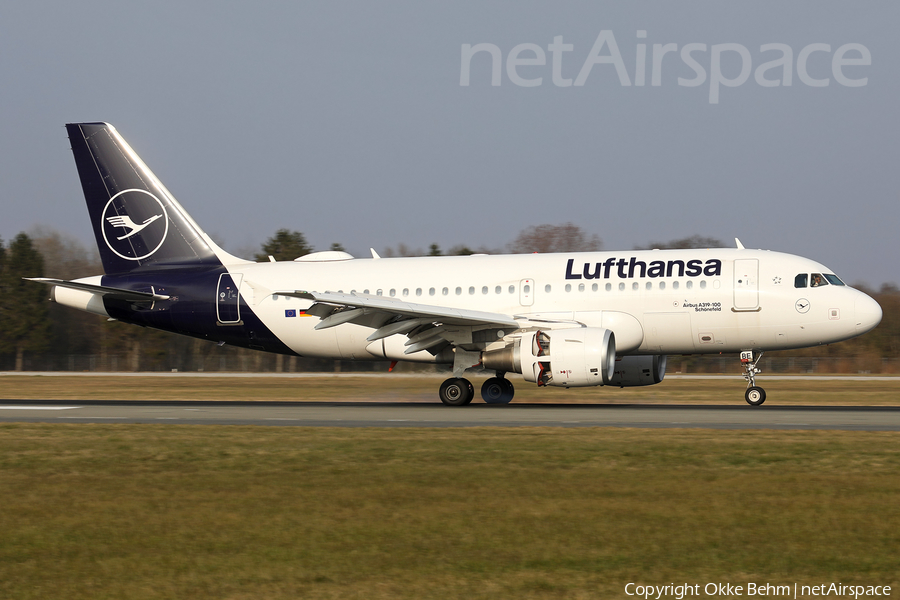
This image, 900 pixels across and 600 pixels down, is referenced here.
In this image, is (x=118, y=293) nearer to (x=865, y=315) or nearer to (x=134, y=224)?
(x=134, y=224)

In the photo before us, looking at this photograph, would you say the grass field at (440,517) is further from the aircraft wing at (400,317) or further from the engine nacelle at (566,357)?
the aircraft wing at (400,317)

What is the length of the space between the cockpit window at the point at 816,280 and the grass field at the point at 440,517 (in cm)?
917

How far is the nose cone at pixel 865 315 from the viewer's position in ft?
73.7

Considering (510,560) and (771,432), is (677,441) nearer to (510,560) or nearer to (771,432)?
(771,432)

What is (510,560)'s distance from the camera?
7113 millimetres

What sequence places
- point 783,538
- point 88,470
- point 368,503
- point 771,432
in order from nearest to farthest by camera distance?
point 783,538
point 368,503
point 88,470
point 771,432

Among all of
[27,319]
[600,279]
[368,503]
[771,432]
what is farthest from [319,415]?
[27,319]

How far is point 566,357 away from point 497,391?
4061 millimetres

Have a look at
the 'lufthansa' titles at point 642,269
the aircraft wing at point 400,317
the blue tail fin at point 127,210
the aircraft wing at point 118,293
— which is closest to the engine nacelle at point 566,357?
the aircraft wing at point 400,317

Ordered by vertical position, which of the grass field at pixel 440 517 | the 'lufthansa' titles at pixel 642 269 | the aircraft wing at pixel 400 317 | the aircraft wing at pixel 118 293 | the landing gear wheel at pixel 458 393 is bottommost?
the grass field at pixel 440 517

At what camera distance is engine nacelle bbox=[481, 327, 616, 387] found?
2147 cm

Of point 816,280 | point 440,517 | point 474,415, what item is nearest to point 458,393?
point 474,415

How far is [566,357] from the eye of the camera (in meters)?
21.7

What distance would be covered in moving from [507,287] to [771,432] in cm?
1011
